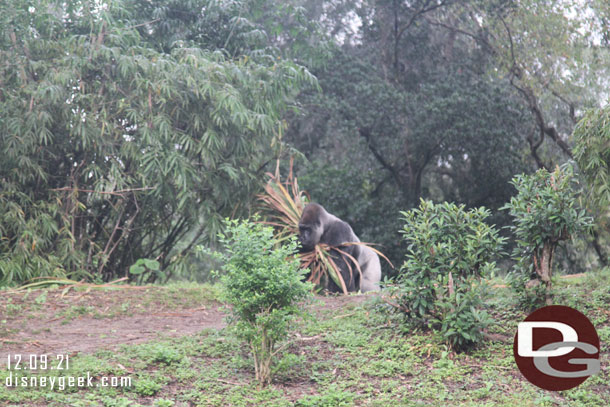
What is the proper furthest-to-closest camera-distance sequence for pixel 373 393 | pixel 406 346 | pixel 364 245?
1. pixel 364 245
2. pixel 406 346
3. pixel 373 393

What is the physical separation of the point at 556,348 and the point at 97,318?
3526 mm

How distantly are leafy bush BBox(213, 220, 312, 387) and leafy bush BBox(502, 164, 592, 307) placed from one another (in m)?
1.60

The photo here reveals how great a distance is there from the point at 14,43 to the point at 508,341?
19.7 feet

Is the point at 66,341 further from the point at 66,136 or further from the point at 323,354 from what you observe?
the point at 66,136

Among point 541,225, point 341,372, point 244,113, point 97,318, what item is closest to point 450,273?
point 541,225

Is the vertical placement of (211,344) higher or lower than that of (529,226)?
lower

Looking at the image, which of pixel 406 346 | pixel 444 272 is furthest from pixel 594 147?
pixel 406 346

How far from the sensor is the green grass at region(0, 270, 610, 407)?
3.25 meters

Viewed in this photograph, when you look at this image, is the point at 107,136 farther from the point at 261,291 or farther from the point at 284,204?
the point at 261,291

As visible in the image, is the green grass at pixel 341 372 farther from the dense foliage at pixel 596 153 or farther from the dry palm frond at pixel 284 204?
the dry palm frond at pixel 284 204

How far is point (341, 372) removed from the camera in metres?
3.70

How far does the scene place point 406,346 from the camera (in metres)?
3.94

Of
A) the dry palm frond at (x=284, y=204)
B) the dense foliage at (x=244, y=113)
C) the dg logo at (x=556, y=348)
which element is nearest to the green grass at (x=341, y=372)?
the dg logo at (x=556, y=348)

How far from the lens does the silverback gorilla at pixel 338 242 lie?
625 cm
